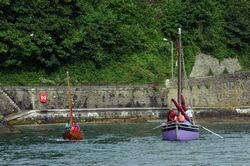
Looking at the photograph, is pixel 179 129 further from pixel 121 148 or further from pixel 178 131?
pixel 121 148

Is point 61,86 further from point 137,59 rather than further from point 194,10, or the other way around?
point 194,10

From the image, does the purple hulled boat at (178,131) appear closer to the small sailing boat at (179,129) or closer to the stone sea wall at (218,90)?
the small sailing boat at (179,129)

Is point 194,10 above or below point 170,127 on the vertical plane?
above

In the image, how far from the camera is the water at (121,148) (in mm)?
52125

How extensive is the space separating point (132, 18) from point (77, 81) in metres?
15.8

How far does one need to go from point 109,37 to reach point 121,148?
37.6m

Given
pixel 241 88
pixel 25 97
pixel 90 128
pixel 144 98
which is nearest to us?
pixel 90 128

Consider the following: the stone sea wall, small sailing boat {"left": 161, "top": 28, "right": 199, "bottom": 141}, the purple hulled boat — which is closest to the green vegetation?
the stone sea wall

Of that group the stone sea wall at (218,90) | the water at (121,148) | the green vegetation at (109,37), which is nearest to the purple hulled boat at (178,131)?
the water at (121,148)

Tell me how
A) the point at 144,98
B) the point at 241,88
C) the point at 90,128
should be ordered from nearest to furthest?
the point at 90,128 → the point at 144,98 → the point at 241,88

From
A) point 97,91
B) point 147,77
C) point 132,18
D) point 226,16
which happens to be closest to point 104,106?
point 97,91

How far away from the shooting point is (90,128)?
3078 inches

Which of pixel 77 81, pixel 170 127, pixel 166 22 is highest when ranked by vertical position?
pixel 166 22

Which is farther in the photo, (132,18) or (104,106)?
(132,18)
